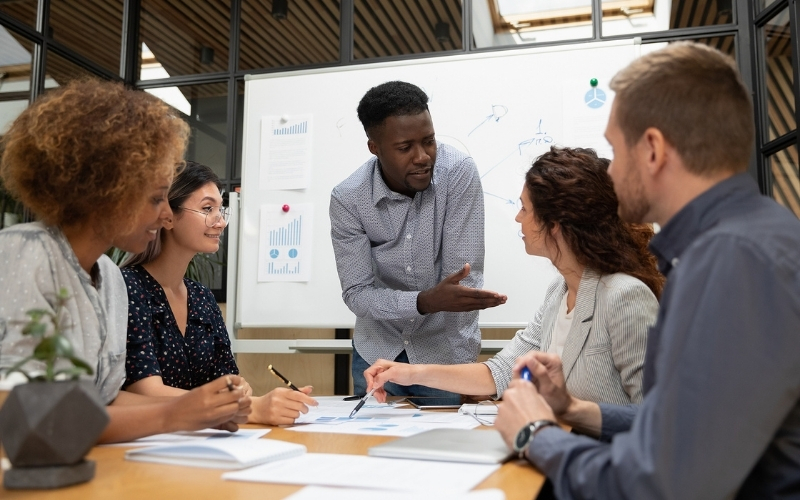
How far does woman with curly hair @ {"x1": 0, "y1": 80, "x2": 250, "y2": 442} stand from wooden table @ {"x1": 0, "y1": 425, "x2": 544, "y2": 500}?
0.19 metres

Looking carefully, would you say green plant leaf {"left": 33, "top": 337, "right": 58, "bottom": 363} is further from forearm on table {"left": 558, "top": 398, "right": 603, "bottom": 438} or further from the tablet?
the tablet

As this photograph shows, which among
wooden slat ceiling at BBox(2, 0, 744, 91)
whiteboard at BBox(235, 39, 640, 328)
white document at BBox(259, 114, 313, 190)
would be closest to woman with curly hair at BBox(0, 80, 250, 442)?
whiteboard at BBox(235, 39, 640, 328)

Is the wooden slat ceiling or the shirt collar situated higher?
the wooden slat ceiling

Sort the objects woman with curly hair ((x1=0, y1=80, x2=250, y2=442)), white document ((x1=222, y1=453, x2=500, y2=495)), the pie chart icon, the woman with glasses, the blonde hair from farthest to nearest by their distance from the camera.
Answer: the pie chart icon < the woman with glasses < woman with curly hair ((x1=0, y1=80, x2=250, y2=442)) < the blonde hair < white document ((x1=222, y1=453, x2=500, y2=495))

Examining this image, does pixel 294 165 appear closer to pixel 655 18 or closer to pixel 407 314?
pixel 407 314

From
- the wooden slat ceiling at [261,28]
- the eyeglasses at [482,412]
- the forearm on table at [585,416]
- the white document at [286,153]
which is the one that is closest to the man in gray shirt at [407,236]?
the eyeglasses at [482,412]

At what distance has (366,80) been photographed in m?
3.80

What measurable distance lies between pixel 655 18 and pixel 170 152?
3.23 metres

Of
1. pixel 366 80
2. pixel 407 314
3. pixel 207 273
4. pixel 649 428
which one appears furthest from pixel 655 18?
pixel 649 428

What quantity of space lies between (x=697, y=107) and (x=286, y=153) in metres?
2.99

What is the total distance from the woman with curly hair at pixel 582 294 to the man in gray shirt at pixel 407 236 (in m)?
0.41

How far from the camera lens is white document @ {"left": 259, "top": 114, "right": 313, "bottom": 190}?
377 centimetres

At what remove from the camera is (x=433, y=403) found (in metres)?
2.14

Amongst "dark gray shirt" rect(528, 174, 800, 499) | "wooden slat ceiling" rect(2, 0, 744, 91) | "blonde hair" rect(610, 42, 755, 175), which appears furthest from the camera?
"wooden slat ceiling" rect(2, 0, 744, 91)
